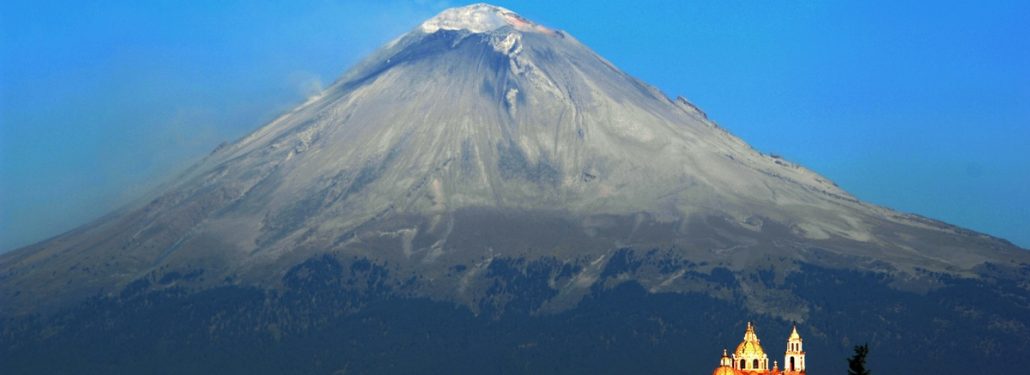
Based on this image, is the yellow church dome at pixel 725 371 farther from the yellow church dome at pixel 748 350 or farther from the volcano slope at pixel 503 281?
the volcano slope at pixel 503 281

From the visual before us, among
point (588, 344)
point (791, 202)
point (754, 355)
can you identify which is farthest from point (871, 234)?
point (754, 355)

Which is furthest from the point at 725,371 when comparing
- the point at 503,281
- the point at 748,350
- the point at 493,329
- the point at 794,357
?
the point at 503,281

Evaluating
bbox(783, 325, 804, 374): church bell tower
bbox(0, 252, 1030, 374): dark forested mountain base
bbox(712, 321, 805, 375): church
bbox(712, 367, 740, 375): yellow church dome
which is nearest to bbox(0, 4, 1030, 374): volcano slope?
bbox(0, 252, 1030, 374): dark forested mountain base

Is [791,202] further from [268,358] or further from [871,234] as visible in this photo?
[268,358]

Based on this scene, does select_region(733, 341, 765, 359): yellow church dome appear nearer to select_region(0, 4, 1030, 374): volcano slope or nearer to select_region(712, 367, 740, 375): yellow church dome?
select_region(712, 367, 740, 375): yellow church dome

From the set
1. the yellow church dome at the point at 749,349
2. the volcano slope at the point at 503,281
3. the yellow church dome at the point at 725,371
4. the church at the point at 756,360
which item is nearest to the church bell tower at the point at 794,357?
the church at the point at 756,360
